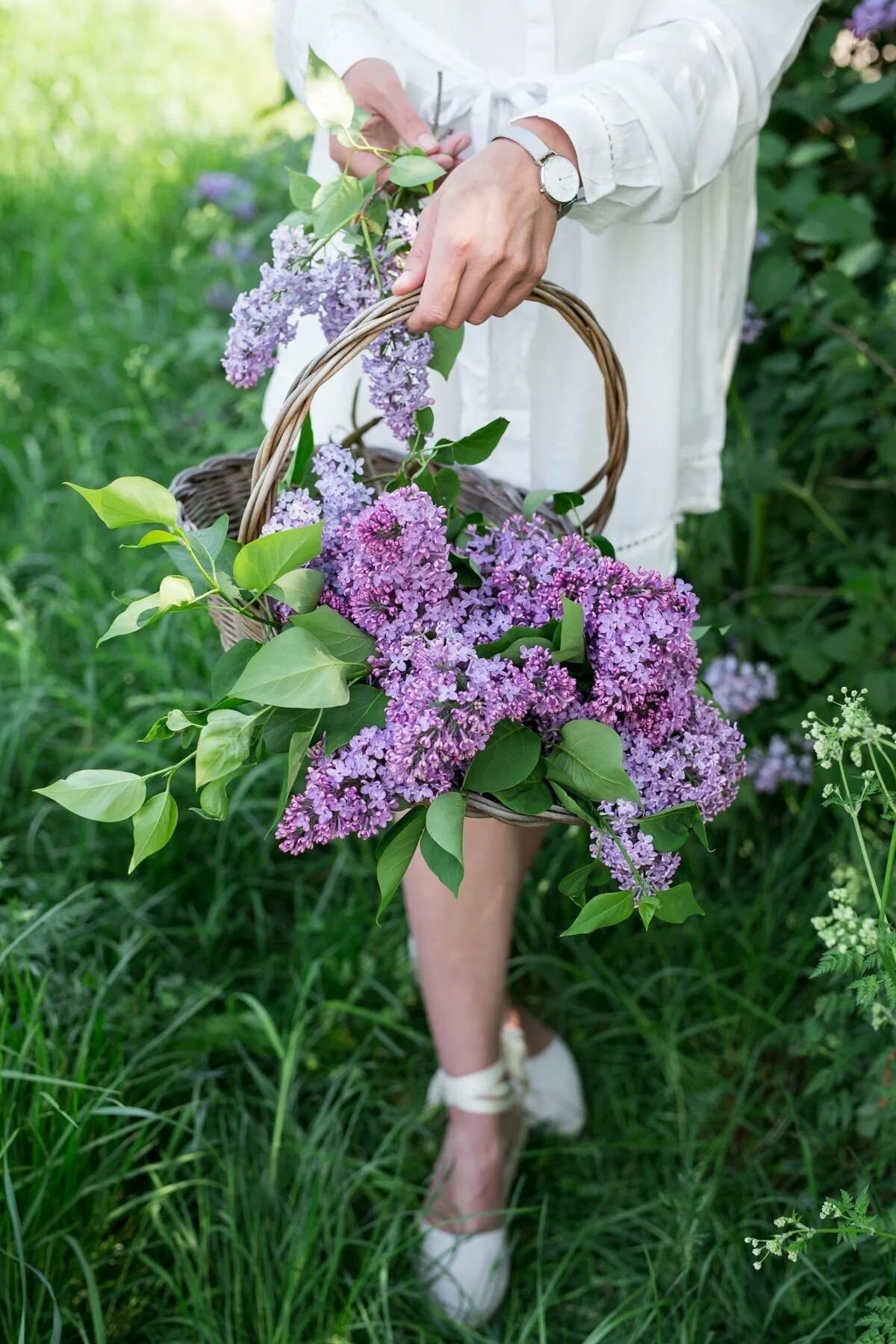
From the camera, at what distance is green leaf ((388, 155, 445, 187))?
94 cm

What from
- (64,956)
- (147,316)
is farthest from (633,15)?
(147,316)

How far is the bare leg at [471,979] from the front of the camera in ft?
3.99

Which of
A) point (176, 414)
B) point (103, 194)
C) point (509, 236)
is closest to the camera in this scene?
point (509, 236)

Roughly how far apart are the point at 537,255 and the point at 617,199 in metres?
0.13

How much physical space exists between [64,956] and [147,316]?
5.68ft

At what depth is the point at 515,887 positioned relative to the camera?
128 cm

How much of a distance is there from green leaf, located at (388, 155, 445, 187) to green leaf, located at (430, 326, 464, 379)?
11 centimetres

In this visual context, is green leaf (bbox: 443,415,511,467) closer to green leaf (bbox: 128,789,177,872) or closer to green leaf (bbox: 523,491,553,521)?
green leaf (bbox: 523,491,553,521)

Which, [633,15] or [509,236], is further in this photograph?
[633,15]

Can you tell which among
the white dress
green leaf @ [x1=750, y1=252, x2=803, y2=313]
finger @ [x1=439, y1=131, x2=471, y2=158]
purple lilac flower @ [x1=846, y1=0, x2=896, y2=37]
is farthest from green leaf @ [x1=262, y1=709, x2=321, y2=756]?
purple lilac flower @ [x1=846, y1=0, x2=896, y2=37]

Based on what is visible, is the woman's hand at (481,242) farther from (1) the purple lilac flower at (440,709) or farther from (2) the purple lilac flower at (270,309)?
(1) the purple lilac flower at (440,709)

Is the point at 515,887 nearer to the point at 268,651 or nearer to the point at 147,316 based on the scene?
the point at 268,651

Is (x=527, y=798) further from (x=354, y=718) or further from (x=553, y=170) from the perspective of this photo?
(x=553, y=170)

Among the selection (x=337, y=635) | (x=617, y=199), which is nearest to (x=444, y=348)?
(x=617, y=199)
